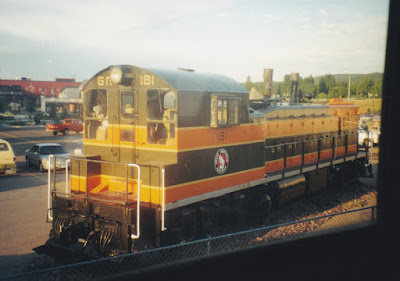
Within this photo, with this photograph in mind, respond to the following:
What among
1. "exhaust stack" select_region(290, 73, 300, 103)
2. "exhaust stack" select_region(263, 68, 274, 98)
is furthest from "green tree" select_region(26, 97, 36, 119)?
"exhaust stack" select_region(263, 68, 274, 98)

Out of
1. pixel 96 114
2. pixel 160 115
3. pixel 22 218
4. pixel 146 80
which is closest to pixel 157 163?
pixel 160 115

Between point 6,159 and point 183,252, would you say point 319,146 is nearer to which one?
point 183,252

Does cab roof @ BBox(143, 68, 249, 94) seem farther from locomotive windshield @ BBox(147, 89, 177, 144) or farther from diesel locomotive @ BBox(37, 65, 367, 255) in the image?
locomotive windshield @ BBox(147, 89, 177, 144)

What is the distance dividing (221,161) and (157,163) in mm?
1882

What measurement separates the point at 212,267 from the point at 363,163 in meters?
16.1

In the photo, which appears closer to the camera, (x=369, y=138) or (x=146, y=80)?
(x=146, y=80)

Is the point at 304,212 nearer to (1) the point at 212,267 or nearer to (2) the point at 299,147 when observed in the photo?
(2) the point at 299,147

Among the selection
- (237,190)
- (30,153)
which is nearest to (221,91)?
(237,190)

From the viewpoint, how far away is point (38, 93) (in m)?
62.1

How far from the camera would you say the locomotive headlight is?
777 cm

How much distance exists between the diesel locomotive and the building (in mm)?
49777

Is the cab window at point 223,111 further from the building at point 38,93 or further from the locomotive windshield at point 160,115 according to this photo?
the building at point 38,93

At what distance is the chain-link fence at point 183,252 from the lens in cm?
664

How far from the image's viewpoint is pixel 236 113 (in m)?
9.02
